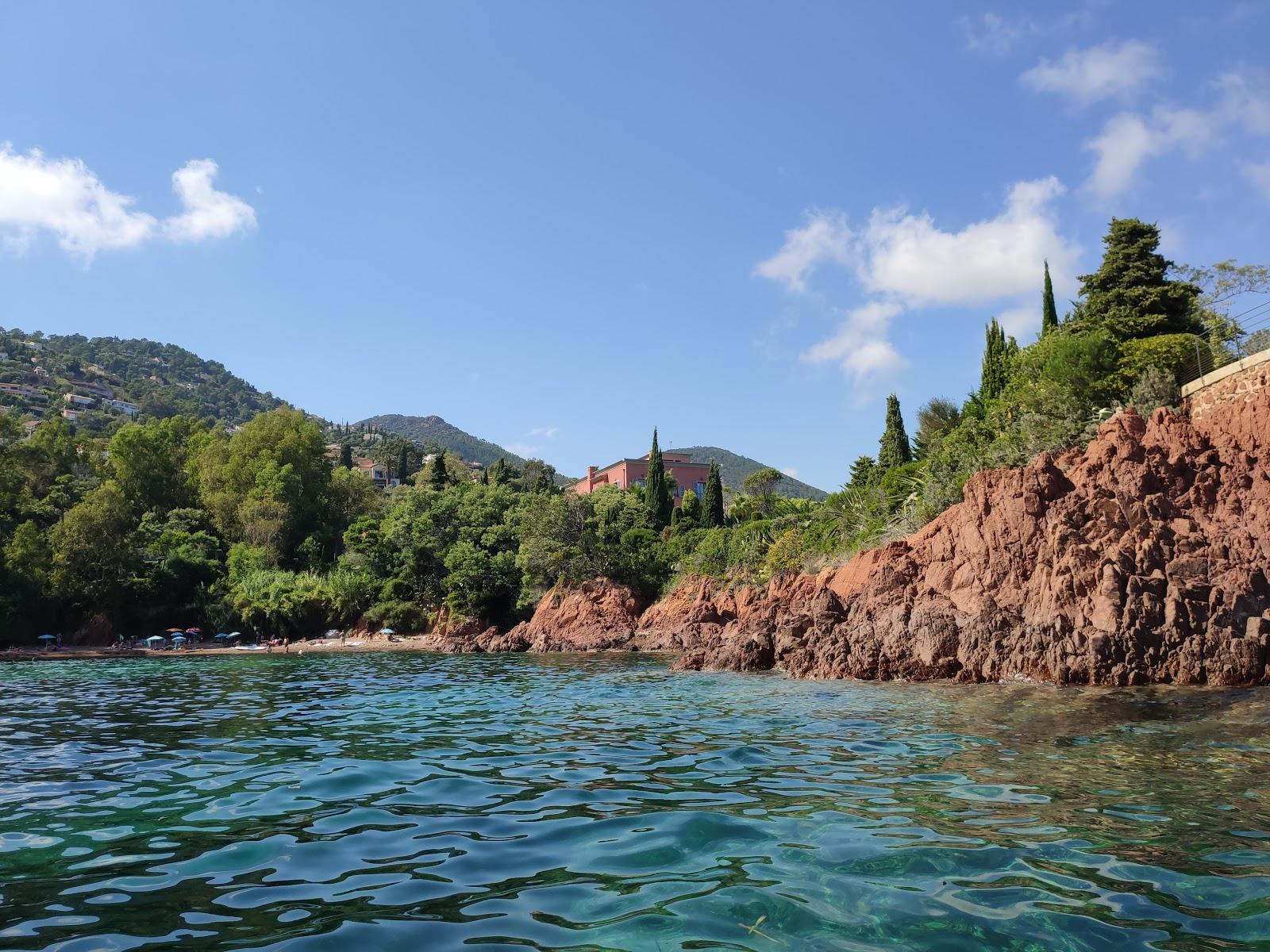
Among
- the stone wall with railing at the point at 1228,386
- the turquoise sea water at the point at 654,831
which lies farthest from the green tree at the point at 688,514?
the turquoise sea water at the point at 654,831

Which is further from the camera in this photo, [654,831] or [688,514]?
[688,514]

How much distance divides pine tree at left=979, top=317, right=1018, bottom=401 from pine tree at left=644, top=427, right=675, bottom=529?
920 inches

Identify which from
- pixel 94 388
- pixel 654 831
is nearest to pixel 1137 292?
pixel 654 831

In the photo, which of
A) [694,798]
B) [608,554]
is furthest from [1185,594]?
[608,554]

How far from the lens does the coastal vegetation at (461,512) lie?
29.8 metres

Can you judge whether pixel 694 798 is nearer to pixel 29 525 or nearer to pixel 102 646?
pixel 102 646

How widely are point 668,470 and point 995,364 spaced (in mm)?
40640

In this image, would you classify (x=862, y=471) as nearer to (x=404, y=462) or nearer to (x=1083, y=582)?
(x=1083, y=582)

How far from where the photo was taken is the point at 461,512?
56.5 m

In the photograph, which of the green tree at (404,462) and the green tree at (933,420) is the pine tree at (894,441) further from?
the green tree at (404,462)

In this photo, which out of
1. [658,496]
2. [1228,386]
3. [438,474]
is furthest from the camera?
[438,474]

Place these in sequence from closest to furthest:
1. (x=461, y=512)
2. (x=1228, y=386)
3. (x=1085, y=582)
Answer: (x=1085, y=582)
(x=1228, y=386)
(x=461, y=512)

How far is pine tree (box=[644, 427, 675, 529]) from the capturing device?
194 ft

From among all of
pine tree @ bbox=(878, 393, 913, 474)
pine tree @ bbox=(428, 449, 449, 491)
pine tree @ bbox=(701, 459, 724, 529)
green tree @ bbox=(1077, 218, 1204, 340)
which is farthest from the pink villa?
green tree @ bbox=(1077, 218, 1204, 340)
